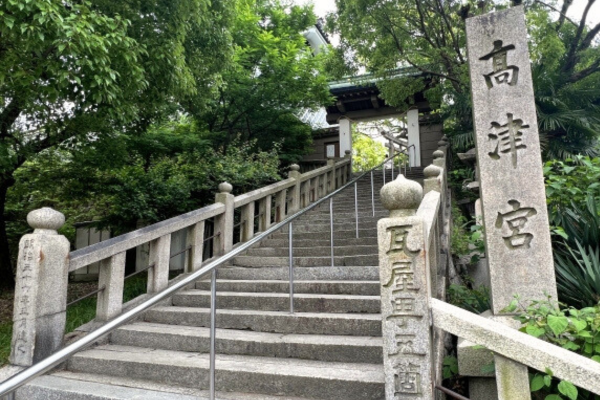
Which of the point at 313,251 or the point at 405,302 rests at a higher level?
the point at 313,251

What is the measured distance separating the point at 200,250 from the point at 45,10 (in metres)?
3.24

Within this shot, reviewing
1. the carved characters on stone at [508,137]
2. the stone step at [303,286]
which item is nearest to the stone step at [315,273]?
the stone step at [303,286]

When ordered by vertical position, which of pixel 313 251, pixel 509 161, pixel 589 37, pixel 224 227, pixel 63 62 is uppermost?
pixel 589 37

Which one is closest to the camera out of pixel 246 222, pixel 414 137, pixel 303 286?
pixel 303 286

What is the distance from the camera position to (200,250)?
18.2 ft

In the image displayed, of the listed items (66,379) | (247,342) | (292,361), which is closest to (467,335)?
(292,361)

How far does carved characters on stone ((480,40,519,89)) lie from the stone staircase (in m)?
2.31

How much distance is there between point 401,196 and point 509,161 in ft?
4.93

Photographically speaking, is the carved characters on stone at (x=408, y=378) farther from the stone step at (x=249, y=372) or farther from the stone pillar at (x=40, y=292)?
the stone pillar at (x=40, y=292)

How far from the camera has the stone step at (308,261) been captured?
5273mm

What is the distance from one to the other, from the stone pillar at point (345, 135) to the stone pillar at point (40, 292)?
11530 mm

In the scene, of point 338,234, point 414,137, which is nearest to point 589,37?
point 414,137

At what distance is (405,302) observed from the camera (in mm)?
2578

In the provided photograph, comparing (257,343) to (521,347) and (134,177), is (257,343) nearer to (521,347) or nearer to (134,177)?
(521,347)
